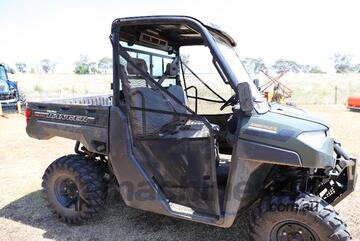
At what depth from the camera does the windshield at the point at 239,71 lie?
3.15 metres

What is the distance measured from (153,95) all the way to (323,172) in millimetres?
1789

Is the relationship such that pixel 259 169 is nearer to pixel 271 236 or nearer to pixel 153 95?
pixel 271 236

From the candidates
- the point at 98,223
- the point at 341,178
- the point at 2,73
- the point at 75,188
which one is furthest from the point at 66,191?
the point at 2,73

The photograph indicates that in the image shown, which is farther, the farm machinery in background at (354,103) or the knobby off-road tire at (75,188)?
the farm machinery in background at (354,103)

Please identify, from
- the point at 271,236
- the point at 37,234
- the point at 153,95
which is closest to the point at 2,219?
the point at 37,234

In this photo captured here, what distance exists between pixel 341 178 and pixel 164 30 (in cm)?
239

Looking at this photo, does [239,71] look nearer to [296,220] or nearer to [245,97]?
[245,97]

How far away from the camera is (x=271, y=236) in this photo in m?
3.11


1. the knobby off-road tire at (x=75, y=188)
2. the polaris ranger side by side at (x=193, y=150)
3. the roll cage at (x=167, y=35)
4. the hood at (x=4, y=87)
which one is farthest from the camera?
the hood at (x=4, y=87)

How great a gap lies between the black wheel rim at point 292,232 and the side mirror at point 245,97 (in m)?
1.03

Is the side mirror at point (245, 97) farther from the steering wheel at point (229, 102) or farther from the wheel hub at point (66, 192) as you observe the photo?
the wheel hub at point (66, 192)

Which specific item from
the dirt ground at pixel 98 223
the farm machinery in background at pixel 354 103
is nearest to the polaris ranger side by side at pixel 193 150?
the dirt ground at pixel 98 223

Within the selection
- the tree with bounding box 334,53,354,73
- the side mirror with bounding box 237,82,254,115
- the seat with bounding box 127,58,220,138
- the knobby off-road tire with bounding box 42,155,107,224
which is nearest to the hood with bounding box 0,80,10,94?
the knobby off-road tire with bounding box 42,155,107,224

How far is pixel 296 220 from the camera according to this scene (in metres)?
2.97
